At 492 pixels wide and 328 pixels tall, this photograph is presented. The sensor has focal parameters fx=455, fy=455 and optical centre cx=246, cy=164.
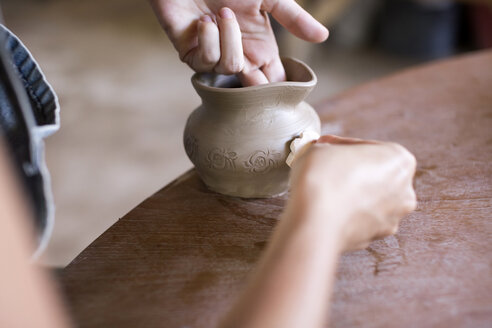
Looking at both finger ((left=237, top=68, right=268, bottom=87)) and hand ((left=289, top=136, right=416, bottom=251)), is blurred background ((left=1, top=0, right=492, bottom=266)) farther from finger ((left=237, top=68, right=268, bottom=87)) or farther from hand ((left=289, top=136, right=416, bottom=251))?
hand ((left=289, top=136, right=416, bottom=251))

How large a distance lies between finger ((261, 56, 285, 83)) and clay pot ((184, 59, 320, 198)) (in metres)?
0.06

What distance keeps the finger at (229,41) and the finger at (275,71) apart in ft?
0.31

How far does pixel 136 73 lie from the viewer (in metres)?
2.97

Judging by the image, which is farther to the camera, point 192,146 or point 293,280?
point 192,146

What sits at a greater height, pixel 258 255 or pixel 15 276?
pixel 15 276

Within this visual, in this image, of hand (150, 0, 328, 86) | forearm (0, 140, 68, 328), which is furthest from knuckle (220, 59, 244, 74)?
forearm (0, 140, 68, 328)

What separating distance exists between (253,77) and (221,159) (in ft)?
0.53

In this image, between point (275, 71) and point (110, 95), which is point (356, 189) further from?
point (110, 95)

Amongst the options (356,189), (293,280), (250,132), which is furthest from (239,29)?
(293,280)

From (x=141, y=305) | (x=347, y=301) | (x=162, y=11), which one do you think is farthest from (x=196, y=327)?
(x=162, y=11)

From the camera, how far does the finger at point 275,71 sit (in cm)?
83

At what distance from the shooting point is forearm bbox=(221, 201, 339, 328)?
17.3 inches

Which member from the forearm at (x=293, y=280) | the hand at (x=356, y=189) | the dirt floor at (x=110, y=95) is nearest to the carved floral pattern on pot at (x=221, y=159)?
the hand at (x=356, y=189)

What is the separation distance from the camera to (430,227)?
2.36ft
